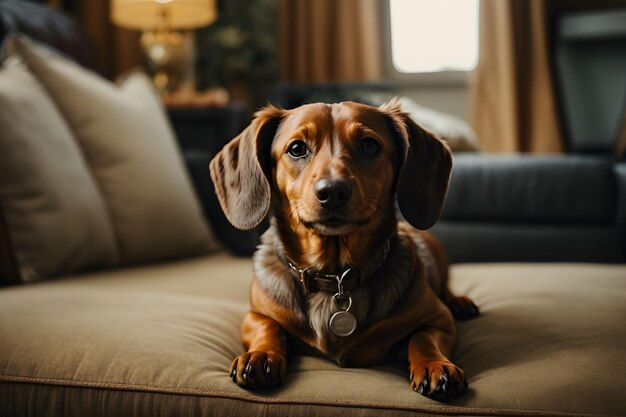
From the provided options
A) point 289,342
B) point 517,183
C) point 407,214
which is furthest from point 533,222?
point 289,342

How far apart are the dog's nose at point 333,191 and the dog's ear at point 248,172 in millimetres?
211

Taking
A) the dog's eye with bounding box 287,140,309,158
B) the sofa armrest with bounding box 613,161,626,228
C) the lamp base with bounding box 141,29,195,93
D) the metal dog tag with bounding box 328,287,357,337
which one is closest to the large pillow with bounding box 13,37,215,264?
the dog's eye with bounding box 287,140,309,158

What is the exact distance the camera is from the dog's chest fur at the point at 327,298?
1.20m

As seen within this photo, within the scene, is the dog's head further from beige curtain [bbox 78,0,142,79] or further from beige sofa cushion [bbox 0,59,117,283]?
beige curtain [bbox 78,0,142,79]

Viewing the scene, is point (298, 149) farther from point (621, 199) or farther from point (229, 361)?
point (621, 199)

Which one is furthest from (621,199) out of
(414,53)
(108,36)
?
(108,36)

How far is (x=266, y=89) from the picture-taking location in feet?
14.1

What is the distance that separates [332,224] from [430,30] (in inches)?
133

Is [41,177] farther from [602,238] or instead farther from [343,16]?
[343,16]

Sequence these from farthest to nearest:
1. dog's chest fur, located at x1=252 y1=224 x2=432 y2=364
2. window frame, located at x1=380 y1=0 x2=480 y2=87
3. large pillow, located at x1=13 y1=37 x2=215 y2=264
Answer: window frame, located at x1=380 y1=0 x2=480 y2=87, large pillow, located at x1=13 y1=37 x2=215 y2=264, dog's chest fur, located at x1=252 y1=224 x2=432 y2=364

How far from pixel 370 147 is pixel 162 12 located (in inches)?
88.4

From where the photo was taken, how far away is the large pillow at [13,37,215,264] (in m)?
1.90

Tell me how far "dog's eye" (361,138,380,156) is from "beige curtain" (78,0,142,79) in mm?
3452

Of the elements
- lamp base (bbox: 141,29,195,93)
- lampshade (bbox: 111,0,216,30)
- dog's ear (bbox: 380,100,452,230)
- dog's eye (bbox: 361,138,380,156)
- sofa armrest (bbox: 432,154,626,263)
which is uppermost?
lampshade (bbox: 111,0,216,30)
